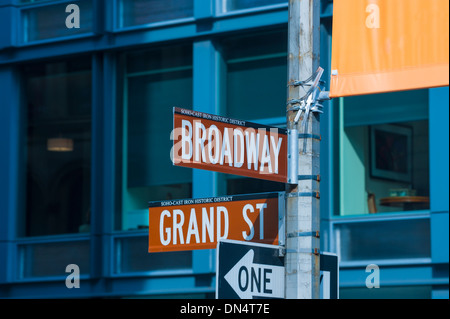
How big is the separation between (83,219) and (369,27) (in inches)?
342

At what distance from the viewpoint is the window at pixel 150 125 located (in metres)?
13.5

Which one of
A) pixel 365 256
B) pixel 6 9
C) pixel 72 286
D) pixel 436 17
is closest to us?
pixel 436 17

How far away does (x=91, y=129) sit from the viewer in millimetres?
14109

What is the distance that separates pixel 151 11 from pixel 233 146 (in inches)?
313

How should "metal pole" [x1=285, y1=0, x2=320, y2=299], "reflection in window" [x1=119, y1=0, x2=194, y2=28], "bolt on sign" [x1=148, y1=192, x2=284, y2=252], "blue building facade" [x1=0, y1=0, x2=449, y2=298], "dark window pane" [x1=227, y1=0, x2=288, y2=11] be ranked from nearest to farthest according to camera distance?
"metal pole" [x1=285, y1=0, x2=320, y2=299] → "bolt on sign" [x1=148, y1=192, x2=284, y2=252] → "blue building facade" [x1=0, y1=0, x2=449, y2=298] → "dark window pane" [x1=227, y1=0, x2=288, y2=11] → "reflection in window" [x1=119, y1=0, x2=194, y2=28]

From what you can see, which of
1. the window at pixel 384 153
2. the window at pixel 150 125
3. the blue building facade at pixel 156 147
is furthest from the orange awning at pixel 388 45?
the window at pixel 150 125

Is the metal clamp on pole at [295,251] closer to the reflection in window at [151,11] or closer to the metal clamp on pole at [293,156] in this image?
the metal clamp on pole at [293,156]

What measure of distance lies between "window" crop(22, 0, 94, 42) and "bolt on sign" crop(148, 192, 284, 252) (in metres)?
7.95

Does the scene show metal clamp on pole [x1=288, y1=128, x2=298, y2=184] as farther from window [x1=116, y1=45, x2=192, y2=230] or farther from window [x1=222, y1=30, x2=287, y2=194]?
window [x1=116, y1=45, x2=192, y2=230]

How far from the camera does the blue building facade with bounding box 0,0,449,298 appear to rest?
11695mm

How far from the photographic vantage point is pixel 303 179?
6184 mm

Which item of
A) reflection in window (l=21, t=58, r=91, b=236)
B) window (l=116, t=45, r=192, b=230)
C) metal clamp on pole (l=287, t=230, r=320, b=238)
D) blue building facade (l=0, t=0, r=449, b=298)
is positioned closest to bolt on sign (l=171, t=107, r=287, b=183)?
metal clamp on pole (l=287, t=230, r=320, b=238)

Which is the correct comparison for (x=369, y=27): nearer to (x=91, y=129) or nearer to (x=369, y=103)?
(x=369, y=103)

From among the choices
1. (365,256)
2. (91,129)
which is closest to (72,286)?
(91,129)
